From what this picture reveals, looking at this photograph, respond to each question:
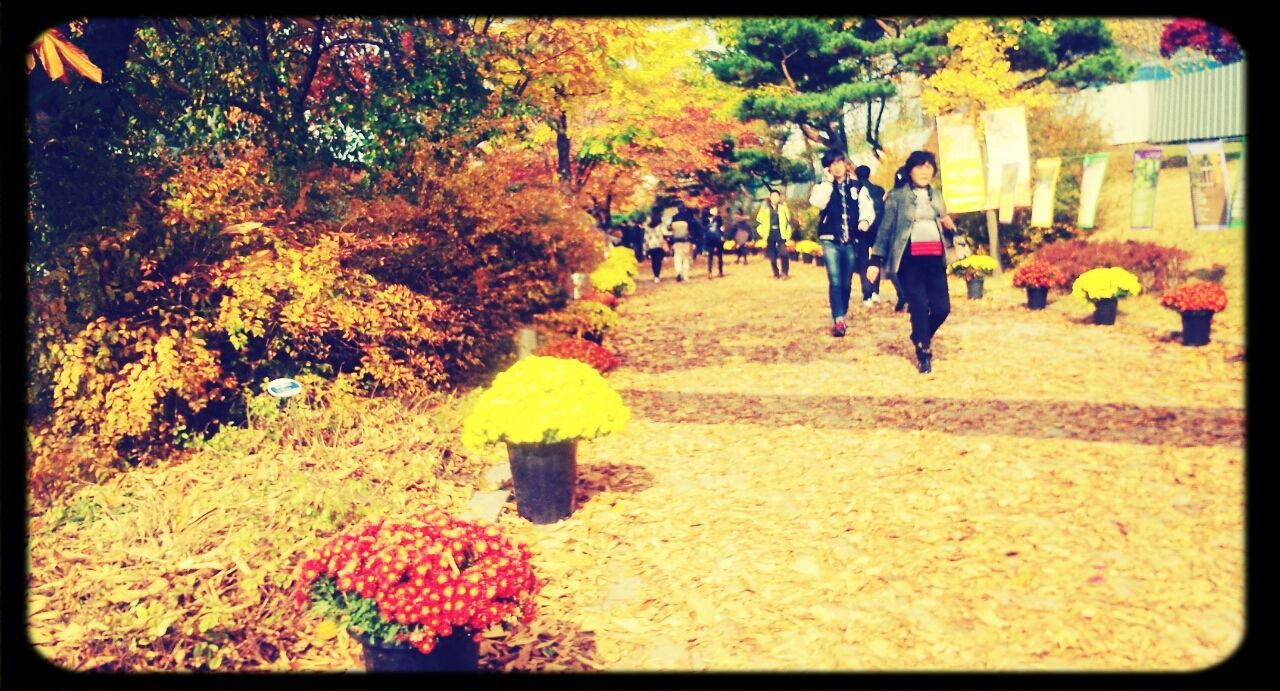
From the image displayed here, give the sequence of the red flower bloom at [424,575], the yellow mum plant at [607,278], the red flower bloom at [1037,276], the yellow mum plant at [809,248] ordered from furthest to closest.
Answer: the yellow mum plant at [809,248], the yellow mum plant at [607,278], the red flower bloom at [1037,276], the red flower bloom at [424,575]

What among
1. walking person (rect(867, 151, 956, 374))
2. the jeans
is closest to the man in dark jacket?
the jeans

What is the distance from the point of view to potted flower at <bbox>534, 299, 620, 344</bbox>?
37.4 ft

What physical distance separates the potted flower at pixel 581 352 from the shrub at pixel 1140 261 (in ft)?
30.2

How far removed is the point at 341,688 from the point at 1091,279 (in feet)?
39.7

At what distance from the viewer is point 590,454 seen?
8.27 m

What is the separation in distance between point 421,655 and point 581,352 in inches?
271

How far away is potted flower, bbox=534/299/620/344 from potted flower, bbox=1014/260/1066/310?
687 centimetres

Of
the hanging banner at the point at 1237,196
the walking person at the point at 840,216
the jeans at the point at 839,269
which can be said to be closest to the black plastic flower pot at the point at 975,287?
the hanging banner at the point at 1237,196

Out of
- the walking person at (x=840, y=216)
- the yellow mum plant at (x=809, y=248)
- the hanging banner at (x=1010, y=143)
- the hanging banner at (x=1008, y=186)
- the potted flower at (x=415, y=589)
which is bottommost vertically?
the potted flower at (x=415, y=589)

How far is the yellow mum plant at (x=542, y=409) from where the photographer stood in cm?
616

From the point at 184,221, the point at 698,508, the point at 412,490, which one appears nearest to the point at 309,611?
the point at 412,490

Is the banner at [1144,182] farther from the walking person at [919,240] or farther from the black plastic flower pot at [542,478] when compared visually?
the black plastic flower pot at [542,478]

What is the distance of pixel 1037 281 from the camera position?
1547 cm

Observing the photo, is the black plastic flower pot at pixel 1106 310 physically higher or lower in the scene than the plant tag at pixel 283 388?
lower
